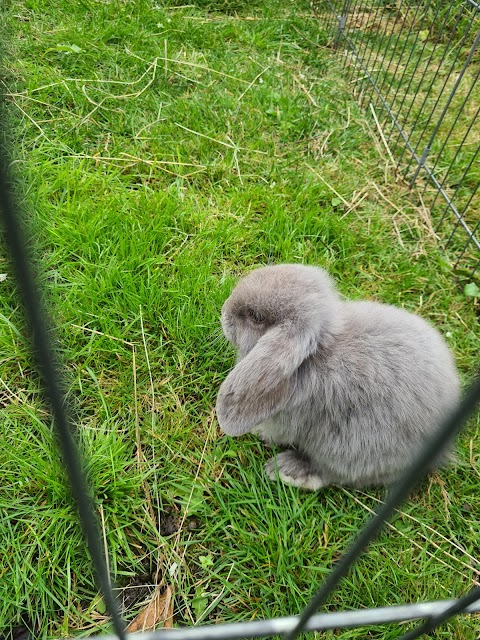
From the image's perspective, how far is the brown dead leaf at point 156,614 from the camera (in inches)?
64.2

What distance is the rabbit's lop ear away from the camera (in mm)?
1772

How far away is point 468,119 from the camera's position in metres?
3.84

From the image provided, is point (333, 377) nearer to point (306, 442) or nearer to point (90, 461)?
point (306, 442)

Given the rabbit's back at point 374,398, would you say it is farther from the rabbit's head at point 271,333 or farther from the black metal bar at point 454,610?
Result: the black metal bar at point 454,610

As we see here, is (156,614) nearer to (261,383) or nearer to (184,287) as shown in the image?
(261,383)

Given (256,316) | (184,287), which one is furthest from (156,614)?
(184,287)

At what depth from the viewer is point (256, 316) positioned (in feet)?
6.62

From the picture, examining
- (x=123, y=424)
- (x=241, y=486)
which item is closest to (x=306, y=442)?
(x=241, y=486)

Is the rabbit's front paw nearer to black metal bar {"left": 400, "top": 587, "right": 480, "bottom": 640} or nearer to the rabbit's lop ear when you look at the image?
the rabbit's lop ear

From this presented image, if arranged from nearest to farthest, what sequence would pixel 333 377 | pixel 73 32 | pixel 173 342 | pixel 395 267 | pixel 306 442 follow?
pixel 333 377
pixel 306 442
pixel 173 342
pixel 395 267
pixel 73 32

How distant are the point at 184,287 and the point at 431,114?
6.73 ft

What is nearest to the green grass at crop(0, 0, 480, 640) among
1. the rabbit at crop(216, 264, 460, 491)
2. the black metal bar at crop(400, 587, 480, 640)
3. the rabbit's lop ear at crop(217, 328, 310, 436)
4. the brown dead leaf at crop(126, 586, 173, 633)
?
the brown dead leaf at crop(126, 586, 173, 633)

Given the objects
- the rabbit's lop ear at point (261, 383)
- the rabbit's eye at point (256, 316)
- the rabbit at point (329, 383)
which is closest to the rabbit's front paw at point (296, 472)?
the rabbit at point (329, 383)

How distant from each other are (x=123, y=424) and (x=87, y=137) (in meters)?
1.93
